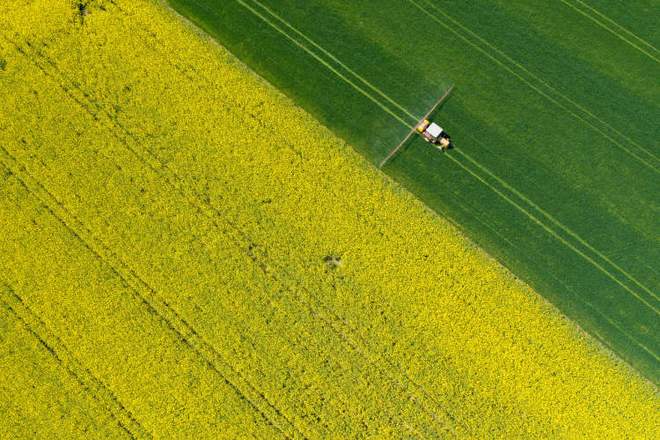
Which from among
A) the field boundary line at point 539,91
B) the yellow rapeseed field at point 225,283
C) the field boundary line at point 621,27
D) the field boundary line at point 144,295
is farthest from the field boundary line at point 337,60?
the field boundary line at point 144,295

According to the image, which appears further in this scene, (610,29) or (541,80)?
(610,29)

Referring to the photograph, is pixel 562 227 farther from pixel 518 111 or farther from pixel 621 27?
pixel 621 27

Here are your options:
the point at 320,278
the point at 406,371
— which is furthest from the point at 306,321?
the point at 406,371

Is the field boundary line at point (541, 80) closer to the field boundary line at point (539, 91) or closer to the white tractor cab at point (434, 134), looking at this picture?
the field boundary line at point (539, 91)

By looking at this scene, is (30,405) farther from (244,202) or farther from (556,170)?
(556,170)

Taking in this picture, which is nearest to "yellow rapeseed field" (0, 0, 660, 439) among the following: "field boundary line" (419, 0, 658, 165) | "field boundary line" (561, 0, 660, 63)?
"field boundary line" (419, 0, 658, 165)

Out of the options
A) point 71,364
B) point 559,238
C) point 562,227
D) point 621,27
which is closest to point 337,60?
point 562,227
